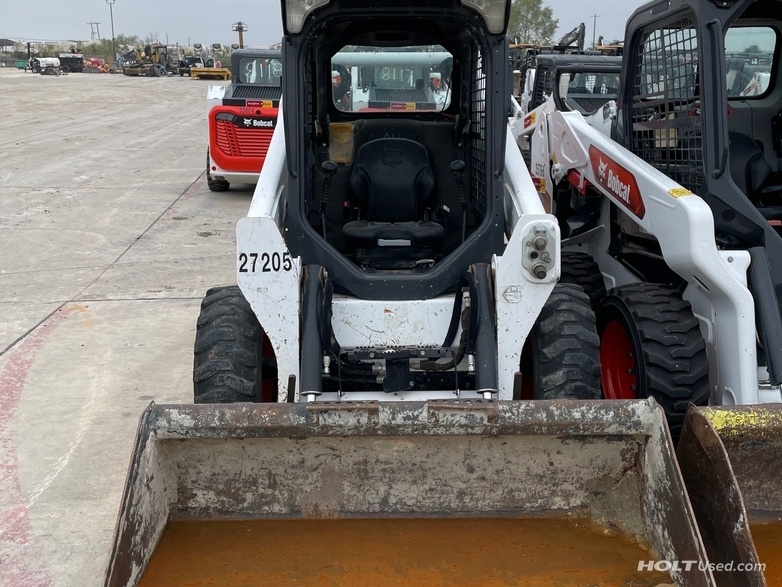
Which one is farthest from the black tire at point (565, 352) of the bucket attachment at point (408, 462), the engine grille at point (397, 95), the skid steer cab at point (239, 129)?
the skid steer cab at point (239, 129)

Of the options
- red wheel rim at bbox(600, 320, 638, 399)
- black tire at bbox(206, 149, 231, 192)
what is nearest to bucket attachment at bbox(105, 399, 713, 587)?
red wheel rim at bbox(600, 320, 638, 399)

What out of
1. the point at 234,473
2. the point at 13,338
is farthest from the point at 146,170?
the point at 234,473

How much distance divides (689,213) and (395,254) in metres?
1.51

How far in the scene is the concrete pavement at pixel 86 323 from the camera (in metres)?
3.85

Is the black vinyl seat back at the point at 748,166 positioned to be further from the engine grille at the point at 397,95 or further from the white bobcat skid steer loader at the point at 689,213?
the engine grille at the point at 397,95

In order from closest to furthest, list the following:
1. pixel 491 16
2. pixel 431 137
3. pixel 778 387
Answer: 1. pixel 778 387
2. pixel 491 16
3. pixel 431 137

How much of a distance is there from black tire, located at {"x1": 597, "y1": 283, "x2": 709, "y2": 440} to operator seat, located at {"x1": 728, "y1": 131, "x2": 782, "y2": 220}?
0.92 meters

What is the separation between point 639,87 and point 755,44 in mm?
716

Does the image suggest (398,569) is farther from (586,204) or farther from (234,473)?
(586,204)

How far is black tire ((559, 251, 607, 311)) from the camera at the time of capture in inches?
218

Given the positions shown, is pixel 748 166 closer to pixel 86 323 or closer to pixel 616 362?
pixel 616 362

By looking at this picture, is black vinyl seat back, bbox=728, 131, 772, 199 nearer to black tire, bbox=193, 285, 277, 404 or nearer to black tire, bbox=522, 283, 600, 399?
black tire, bbox=522, 283, 600, 399

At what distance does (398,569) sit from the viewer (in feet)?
9.75

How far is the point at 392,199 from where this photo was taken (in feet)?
Result: 15.5
